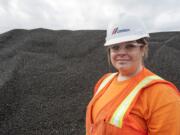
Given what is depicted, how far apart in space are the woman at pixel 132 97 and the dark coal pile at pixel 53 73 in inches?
135

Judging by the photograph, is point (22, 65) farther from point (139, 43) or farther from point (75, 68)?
point (139, 43)

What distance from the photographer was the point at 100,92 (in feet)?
7.34

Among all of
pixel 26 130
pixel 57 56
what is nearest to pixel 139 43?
pixel 26 130

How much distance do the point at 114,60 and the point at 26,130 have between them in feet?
13.0

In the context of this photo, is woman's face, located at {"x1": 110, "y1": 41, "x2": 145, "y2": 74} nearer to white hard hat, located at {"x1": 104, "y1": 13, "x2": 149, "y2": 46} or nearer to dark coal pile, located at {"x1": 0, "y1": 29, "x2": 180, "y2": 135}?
white hard hat, located at {"x1": 104, "y1": 13, "x2": 149, "y2": 46}

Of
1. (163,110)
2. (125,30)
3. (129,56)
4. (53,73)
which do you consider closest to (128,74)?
(129,56)

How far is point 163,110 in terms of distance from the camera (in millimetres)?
1717

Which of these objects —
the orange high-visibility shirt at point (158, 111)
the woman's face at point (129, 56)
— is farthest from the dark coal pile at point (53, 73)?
the orange high-visibility shirt at point (158, 111)

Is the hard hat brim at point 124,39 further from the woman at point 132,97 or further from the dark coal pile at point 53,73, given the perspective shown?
the dark coal pile at point 53,73

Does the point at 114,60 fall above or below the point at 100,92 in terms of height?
above

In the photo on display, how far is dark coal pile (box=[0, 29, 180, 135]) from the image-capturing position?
588 centimetres

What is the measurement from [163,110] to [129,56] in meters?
0.42

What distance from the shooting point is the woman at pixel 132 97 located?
174 centimetres

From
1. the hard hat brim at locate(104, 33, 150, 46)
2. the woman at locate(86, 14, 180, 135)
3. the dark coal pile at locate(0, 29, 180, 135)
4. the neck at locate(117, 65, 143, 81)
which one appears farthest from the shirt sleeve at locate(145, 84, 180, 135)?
the dark coal pile at locate(0, 29, 180, 135)
